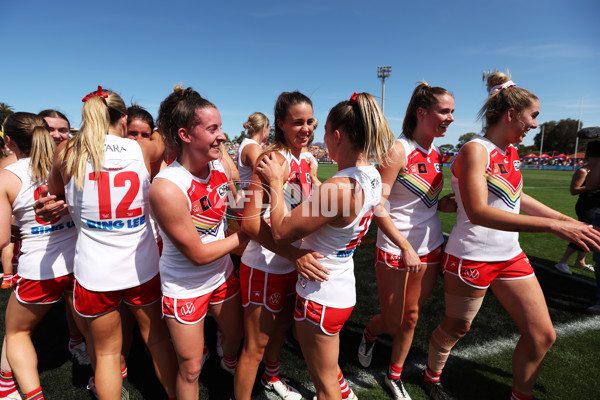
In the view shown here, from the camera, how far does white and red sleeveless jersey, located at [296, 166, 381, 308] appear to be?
1.60 metres

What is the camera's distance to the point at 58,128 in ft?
9.80

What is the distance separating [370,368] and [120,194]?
257 centimetres

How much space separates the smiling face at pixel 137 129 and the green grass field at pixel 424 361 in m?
2.19

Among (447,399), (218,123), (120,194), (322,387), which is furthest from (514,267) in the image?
(120,194)

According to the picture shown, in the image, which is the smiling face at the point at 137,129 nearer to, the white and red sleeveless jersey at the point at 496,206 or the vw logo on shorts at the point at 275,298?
the vw logo on shorts at the point at 275,298

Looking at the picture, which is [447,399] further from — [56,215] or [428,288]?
[56,215]

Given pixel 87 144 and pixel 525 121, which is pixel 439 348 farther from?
pixel 87 144

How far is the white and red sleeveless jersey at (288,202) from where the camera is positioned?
1.99 meters

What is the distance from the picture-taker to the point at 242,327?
219 centimetres

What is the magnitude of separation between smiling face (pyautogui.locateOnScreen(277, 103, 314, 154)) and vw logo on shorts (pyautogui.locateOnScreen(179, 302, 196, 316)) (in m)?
1.22

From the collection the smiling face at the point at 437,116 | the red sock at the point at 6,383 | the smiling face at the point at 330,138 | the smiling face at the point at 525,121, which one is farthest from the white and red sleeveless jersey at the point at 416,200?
the red sock at the point at 6,383

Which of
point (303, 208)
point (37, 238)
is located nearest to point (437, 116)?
point (303, 208)

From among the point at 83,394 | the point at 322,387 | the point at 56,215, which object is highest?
the point at 56,215

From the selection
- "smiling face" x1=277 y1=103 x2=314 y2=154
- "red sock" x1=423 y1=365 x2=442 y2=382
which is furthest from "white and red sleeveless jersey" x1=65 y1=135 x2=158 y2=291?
"red sock" x1=423 y1=365 x2=442 y2=382
